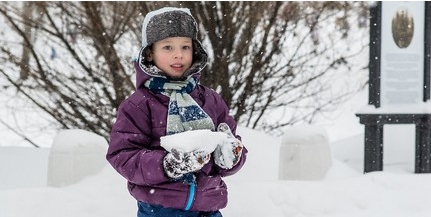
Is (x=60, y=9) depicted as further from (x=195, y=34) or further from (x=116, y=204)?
(x=195, y=34)

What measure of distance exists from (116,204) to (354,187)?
198 cm

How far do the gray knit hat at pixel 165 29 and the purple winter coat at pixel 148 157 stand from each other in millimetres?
56

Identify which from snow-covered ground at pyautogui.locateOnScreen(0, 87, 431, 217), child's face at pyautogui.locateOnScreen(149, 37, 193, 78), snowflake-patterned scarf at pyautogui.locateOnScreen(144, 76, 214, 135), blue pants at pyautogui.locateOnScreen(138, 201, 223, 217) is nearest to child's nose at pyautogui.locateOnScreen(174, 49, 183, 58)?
child's face at pyautogui.locateOnScreen(149, 37, 193, 78)

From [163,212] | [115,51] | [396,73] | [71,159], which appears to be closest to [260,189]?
[71,159]

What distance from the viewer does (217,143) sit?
2326mm

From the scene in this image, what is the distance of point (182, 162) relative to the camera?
7.44 feet

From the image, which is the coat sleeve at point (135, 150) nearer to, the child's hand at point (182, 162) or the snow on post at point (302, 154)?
the child's hand at point (182, 162)

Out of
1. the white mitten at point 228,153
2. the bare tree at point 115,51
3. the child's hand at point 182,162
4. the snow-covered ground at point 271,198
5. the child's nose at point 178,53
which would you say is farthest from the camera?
the bare tree at point 115,51

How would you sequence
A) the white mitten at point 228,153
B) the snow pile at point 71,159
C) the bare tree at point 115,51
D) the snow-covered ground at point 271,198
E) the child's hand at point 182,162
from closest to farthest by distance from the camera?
the child's hand at point 182,162
the white mitten at point 228,153
the snow-covered ground at point 271,198
the snow pile at point 71,159
the bare tree at point 115,51

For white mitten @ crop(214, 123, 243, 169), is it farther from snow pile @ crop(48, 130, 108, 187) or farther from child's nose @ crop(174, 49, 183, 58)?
snow pile @ crop(48, 130, 108, 187)

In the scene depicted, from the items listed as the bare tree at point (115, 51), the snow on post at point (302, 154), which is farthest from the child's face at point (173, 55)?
the bare tree at point (115, 51)

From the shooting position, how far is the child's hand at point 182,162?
226 cm

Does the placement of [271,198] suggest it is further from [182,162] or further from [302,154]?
[182,162]

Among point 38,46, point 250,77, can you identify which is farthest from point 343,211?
point 38,46
